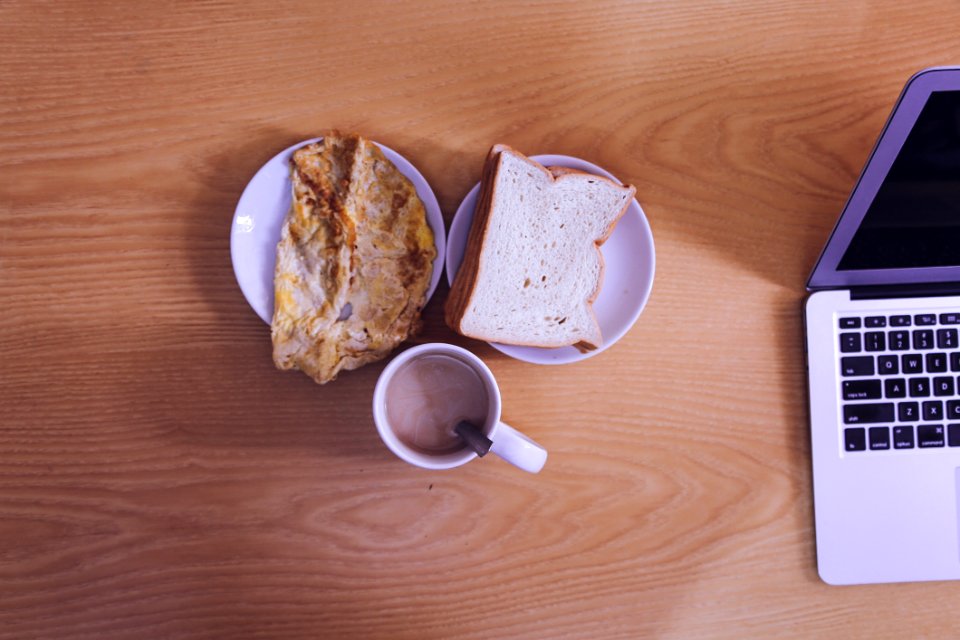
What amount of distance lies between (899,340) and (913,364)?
0.11 ft

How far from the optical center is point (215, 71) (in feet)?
2.93

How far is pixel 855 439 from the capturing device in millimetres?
856

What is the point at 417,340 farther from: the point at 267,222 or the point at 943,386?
the point at 943,386

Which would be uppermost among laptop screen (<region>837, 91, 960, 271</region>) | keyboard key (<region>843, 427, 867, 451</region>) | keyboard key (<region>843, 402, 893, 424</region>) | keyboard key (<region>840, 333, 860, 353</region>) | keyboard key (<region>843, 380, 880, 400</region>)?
laptop screen (<region>837, 91, 960, 271</region>)

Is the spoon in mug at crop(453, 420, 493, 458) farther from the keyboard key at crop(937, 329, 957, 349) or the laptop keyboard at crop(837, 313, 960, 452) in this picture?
the keyboard key at crop(937, 329, 957, 349)

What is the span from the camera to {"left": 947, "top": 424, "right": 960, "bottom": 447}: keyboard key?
85 cm

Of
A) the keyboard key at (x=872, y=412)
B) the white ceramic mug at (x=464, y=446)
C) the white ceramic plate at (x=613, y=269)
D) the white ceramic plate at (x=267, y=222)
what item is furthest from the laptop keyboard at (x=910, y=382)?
the white ceramic plate at (x=267, y=222)

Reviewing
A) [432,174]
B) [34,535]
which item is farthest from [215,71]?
[34,535]

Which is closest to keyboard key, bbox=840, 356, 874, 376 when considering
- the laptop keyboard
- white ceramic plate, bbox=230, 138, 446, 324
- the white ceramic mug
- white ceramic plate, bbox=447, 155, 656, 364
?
the laptop keyboard

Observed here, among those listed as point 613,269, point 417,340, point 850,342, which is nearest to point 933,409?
point 850,342

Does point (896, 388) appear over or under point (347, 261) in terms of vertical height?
under

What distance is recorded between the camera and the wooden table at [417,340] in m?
0.88

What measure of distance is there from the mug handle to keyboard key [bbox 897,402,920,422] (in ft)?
1.59

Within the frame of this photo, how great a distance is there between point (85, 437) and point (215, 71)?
522 mm
